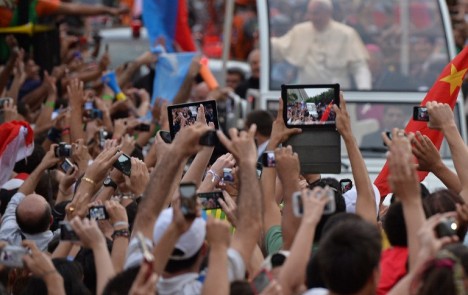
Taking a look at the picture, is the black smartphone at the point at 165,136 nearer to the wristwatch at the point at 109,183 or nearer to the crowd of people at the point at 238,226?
the crowd of people at the point at 238,226

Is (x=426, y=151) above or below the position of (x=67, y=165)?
above

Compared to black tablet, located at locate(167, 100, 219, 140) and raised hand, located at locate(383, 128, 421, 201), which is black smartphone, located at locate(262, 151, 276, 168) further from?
raised hand, located at locate(383, 128, 421, 201)

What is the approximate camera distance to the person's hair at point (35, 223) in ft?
26.9

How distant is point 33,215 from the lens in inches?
322

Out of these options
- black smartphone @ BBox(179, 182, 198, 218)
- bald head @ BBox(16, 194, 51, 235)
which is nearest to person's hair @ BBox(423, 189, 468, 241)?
black smartphone @ BBox(179, 182, 198, 218)

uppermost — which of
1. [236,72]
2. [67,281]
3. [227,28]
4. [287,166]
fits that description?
[287,166]

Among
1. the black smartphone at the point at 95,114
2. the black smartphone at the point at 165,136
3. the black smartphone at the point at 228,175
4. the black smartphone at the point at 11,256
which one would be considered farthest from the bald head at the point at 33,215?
the black smartphone at the point at 95,114

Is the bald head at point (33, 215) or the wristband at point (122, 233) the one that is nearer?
the wristband at point (122, 233)

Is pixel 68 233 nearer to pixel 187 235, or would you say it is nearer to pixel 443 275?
pixel 187 235

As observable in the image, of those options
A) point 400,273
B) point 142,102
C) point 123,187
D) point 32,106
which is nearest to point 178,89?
point 142,102

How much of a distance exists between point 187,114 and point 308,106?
27.1 inches

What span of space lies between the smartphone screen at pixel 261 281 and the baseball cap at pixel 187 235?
305 millimetres

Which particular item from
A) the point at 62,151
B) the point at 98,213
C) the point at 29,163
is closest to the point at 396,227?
the point at 98,213

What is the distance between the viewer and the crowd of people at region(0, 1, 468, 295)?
5.73m
